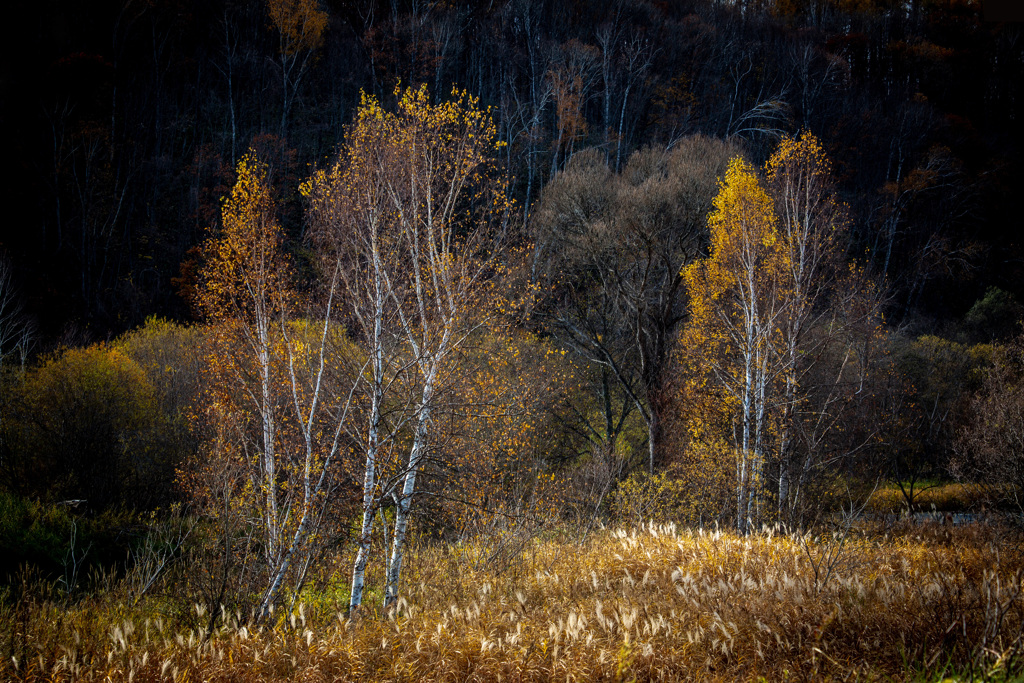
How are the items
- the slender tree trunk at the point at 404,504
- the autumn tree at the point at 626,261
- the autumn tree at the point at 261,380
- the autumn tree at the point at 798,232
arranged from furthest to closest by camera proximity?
the autumn tree at the point at 626,261
the autumn tree at the point at 798,232
the autumn tree at the point at 261,380
the slender tree trunk at the point at 404,504

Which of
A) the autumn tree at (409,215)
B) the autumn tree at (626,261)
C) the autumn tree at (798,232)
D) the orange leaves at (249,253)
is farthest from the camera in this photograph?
the autumn tree at (626,261)

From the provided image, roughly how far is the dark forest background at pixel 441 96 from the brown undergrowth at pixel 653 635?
28348 millimetres

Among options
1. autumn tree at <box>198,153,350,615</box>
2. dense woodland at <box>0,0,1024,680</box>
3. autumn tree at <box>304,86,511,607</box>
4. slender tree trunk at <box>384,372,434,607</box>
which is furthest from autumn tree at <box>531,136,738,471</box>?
slender tree trunk at <box>384,372,434,607</box>

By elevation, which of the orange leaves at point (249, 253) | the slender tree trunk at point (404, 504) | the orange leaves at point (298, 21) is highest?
the orange leaves at point (298, 21)

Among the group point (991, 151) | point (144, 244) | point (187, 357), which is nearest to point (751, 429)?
point (187, 357)

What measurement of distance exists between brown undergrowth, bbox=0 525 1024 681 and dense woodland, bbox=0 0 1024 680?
2.5 inches

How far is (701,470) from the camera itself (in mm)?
16344

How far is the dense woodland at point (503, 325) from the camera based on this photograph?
7.19 metres

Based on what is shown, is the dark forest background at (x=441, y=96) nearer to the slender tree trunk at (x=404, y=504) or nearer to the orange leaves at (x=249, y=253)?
the orange leaves at (x=249, y=253)

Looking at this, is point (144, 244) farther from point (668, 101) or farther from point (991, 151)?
point (991, 151)

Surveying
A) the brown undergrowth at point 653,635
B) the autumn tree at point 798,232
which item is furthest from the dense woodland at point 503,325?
the autumn tree at point 798,232

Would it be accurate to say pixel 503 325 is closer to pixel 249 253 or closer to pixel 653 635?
pixel 249 253

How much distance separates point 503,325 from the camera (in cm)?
1706

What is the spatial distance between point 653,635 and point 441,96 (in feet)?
139
